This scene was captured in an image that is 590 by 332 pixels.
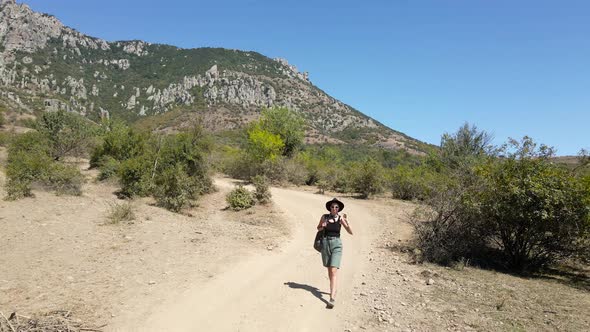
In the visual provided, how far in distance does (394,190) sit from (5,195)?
19.6 meters

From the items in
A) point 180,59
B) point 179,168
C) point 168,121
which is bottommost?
point 179,168

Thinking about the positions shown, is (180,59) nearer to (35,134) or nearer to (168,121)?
(168,121)

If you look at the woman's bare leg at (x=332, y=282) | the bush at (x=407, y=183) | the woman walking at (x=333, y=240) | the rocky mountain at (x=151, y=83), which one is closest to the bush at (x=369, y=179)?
the bush at (x=407, y=183)

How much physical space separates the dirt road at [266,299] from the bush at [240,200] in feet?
21.5

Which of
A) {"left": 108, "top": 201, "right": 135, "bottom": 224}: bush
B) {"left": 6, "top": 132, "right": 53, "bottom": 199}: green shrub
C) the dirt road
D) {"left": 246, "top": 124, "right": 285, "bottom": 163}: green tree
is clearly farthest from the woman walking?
{"left": 246, "top": 124, "right": 285, "bottom": 163}: green tree

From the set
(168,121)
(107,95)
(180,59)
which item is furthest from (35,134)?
(180,59)

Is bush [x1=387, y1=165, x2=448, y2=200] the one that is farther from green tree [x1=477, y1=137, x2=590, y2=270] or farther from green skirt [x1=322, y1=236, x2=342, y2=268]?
green skirt [x1=322, y1=236, x2=342, y2=268]

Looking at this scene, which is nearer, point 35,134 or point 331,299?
point 331,299

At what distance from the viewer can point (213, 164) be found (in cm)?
2192

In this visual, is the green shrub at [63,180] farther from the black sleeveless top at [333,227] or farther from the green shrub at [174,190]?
the black sleeveless top at [333,227]

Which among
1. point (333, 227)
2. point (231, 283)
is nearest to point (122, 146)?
point (231, 283)

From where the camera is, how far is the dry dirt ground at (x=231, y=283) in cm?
568

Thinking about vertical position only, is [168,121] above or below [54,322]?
above

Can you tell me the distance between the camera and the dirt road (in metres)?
5.41
